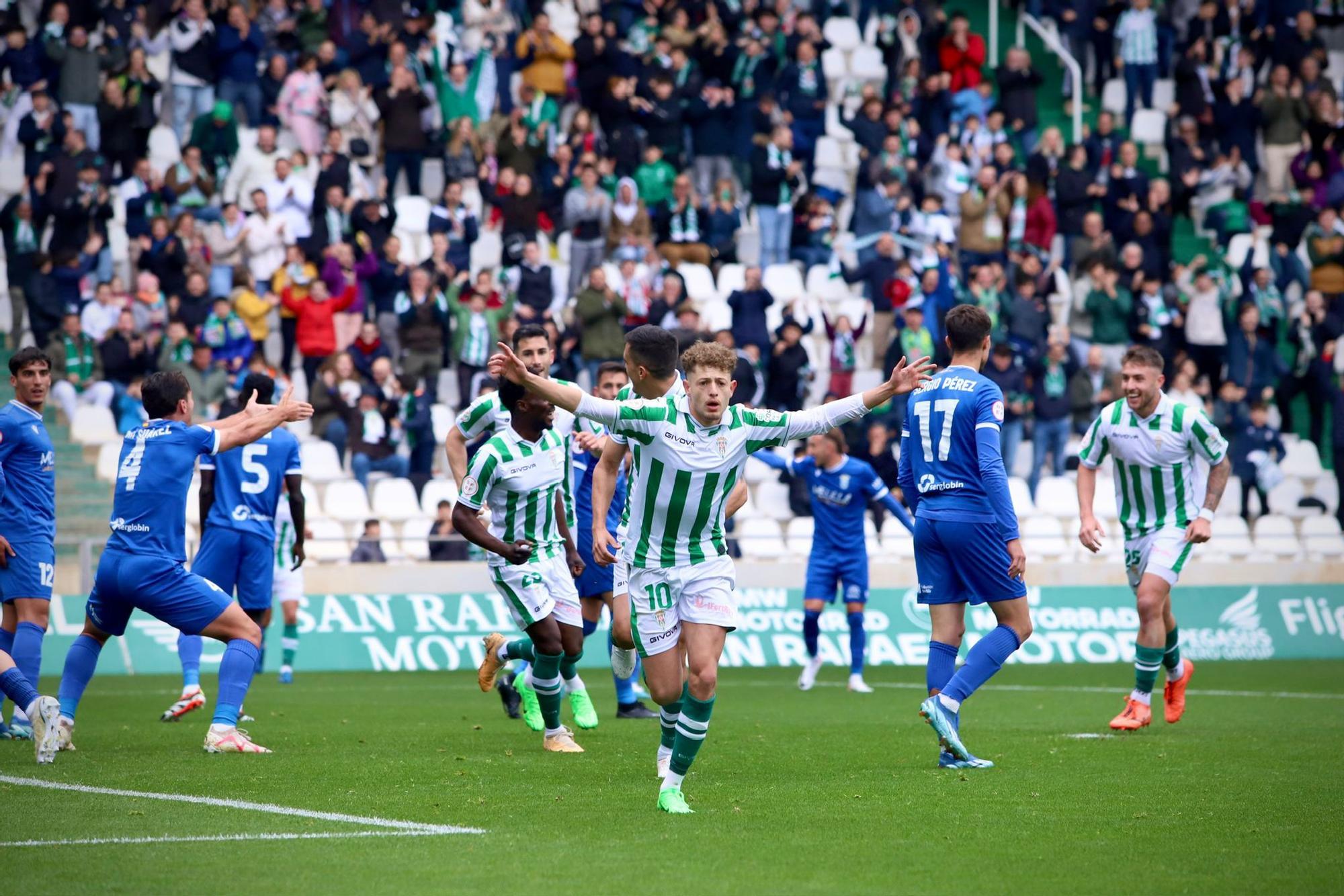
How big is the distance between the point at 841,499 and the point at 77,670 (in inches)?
323

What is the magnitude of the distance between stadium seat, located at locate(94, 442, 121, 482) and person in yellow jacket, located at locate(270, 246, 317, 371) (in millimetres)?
2528

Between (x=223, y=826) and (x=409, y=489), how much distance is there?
15.0 m

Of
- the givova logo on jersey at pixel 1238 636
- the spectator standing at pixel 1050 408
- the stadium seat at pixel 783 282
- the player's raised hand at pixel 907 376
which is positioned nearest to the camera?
the player's raised hand at pixel 907 376

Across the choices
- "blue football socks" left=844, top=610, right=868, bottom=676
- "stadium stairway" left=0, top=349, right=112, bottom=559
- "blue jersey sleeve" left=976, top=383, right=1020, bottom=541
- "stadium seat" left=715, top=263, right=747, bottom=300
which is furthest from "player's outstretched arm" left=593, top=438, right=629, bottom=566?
"stadium seat" left=715, top=263, right=747, bottom=300

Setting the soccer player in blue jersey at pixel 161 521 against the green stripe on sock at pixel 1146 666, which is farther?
the green stripe on sock at pixel 1146 666

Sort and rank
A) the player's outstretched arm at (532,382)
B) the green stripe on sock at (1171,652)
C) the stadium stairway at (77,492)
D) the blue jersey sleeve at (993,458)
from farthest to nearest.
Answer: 1. the stadium stairway at (77,492)
2. the green stripe on sock at (1171,652)
3. the blue jersey sleeve at (993,458)
4. the player's outstretched arm at (532,382)

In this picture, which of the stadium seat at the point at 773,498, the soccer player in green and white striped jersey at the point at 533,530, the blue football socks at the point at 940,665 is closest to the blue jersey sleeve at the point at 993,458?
the blue football socks at the point at 940,665

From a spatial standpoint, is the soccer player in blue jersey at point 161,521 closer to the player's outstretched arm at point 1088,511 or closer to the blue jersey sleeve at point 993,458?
the blue jersey sleeve at point 993,458

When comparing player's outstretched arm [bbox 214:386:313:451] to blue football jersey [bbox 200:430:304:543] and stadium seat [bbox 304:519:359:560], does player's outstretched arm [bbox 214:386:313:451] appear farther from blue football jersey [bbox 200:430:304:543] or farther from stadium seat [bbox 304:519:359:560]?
stadium seat [bbox 304:519:359:560]

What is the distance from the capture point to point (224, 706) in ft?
36.0

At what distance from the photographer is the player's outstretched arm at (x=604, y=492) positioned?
31.8 feet

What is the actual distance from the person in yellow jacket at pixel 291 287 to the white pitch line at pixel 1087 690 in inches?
348

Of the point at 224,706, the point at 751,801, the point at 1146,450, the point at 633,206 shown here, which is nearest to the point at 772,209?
the point at 633,206

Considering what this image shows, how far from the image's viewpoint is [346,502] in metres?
22.2
